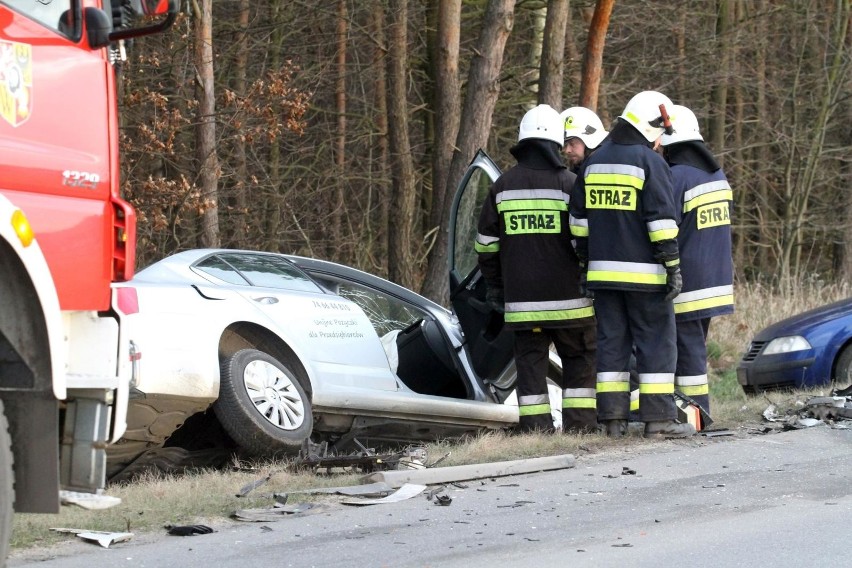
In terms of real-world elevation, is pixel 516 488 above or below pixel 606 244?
below

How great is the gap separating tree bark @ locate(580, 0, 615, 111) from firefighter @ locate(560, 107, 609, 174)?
263 inches

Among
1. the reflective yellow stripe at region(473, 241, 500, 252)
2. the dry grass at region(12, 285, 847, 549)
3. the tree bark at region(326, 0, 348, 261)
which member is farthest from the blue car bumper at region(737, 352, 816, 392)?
the tree bark at region(326, 0, 348, 261)

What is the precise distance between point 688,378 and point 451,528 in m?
3.37

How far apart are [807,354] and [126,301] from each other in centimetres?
713

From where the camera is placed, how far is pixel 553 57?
14.5 m

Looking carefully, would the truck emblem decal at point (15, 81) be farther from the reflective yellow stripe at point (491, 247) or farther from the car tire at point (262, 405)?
the reflective yellow stripe at point (491, 247)

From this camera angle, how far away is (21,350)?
12.7 ft

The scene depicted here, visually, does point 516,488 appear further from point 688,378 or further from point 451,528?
point 688,378

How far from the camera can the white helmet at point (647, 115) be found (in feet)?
25.2

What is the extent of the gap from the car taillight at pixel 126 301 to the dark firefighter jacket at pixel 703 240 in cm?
446

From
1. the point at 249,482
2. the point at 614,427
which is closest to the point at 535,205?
the point at 614,427

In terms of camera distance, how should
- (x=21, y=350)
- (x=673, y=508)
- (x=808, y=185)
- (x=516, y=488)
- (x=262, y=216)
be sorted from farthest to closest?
(x=808, y=185) < (x=262, y=216) < (x=516, y=488) < (x=673, y=508) < (x=21, y=350)

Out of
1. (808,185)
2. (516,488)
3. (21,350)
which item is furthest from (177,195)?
(808,185)

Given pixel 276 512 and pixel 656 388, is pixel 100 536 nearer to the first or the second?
pixel 276 512
